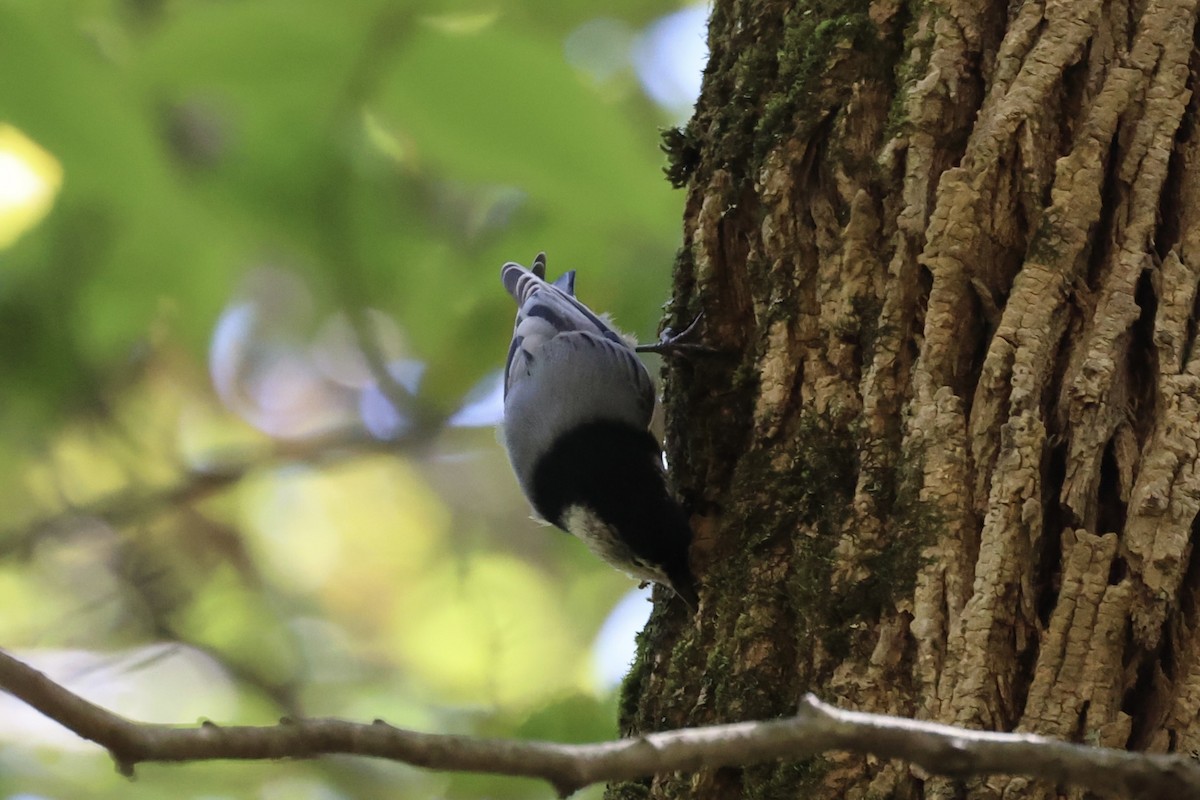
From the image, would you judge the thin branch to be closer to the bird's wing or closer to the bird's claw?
the bird's claw

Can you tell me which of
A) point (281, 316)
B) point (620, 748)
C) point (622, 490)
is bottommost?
point (620, 748)

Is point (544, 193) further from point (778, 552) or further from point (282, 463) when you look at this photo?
point (282, 463)

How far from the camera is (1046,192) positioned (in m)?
1.78

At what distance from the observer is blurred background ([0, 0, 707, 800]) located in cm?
137

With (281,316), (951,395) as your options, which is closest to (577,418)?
(281,316)

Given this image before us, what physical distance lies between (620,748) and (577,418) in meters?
2.21

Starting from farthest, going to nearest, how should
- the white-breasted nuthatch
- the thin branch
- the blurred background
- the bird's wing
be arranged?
A: the bird's wing
the white-breasted nuthatch
the blurred background
the thin branch

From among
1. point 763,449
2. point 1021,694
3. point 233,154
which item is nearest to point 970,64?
point 763,449

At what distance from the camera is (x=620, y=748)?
0.91 meters

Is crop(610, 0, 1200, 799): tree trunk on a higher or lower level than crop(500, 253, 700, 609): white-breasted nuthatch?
lower

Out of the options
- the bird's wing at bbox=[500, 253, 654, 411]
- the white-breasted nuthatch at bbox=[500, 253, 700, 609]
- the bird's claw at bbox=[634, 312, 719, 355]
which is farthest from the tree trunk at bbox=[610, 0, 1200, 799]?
the bird's wing at bbox=[500, 253, 654, 411]

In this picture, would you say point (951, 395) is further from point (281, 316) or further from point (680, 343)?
point (281, 316)

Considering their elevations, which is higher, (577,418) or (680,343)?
(577,418)

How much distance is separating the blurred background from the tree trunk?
292 mm
